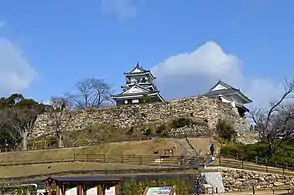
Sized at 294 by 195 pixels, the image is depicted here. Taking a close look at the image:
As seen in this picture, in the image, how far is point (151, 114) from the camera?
52.8m

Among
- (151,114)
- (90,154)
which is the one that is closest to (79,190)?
(90,154)

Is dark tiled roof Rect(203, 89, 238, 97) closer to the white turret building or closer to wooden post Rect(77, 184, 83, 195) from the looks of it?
the white turret building

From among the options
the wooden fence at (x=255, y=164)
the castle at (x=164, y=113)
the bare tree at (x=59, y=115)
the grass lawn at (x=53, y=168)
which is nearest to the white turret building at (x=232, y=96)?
the castle at (x=164, y=113)

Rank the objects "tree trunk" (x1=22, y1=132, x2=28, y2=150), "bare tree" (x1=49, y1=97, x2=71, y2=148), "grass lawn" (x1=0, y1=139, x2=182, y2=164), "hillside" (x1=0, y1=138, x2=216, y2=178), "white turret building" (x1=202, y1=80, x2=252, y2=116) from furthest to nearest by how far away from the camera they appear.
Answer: "white turret building" (x1=202, y1=80, x2=252, y2=116) < "bare tree" (x1=49, y1=97, x2=71, y2=148) < "tree trunk" (x1=22, y1=132, x2=28, y2=150) < "grass lawn" (x1=0, y1=139, x2=182, y2=164) < "hillside" (x1=0, y1=138, x2=216, y2=178)

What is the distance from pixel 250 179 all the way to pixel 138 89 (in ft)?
127

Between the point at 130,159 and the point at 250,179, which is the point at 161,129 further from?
the point at 250,179

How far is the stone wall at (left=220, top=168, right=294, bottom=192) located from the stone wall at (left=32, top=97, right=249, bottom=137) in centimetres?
1686

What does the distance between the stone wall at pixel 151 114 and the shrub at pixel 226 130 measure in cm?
67

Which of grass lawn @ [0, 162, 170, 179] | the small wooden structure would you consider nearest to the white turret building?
grass lawn @ [0, 162, 170, 179]

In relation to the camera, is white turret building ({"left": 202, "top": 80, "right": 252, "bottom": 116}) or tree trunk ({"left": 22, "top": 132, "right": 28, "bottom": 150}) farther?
white turret building ({"left": 202, "top": 80, "right": 252, "bottom": 116})

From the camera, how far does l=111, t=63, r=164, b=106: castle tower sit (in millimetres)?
65250

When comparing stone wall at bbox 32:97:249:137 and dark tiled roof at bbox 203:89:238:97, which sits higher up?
dark tiled roof at bbox 203:89:238:97

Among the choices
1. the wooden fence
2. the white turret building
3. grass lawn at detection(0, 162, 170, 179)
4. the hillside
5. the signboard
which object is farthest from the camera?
the white turret building

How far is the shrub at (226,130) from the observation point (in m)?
46.4
